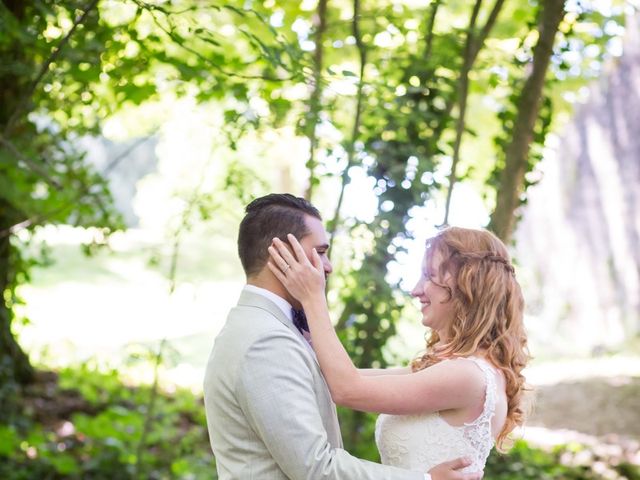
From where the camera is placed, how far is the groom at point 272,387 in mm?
2045

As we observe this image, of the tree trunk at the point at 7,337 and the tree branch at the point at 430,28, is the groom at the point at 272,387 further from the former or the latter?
the tree trunk at the point at 7,337

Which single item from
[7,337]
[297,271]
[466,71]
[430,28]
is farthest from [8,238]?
[297,271]

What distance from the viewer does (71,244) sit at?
79.8 feet

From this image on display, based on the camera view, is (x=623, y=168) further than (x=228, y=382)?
Yes

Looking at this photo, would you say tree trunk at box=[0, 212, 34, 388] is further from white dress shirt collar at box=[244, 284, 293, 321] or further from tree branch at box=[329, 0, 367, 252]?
white dress shirt collar at box=[244, 284, 293, 321]

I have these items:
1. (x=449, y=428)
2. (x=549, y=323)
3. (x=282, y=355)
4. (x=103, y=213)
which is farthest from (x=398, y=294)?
(x=549, y=323)

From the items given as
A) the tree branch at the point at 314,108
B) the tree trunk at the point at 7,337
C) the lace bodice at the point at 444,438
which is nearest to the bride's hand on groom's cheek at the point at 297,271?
the lace bodice at the point at 444,438

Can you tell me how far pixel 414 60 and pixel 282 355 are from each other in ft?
11.0

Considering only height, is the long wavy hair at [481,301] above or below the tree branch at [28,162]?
below

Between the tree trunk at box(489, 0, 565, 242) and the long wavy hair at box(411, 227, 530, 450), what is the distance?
2.05m

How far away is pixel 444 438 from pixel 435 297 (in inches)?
16.6

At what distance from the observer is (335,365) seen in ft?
7.43

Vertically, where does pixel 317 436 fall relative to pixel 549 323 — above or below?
below

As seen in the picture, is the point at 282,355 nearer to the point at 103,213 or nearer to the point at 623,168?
the point at 103,213
